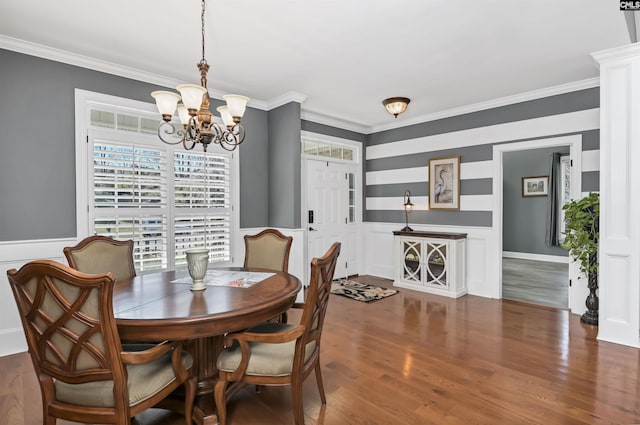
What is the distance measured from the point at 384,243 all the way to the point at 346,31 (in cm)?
392

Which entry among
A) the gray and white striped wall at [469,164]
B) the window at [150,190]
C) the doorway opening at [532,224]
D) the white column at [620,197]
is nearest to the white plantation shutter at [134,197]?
the window at [150,190]

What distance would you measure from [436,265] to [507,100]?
2463 mm

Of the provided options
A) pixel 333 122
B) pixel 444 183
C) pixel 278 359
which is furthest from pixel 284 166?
pixel 278 359

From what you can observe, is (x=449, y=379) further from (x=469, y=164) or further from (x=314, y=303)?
(x=469, y=164)

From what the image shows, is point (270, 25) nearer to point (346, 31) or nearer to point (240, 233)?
point (346, 31)

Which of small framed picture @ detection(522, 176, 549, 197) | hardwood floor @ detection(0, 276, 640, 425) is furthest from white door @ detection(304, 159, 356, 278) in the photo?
small framed picture @ detection(522, 176, 549, 197)

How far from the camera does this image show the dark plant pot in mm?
3543

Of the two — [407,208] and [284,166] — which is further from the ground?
[284,166]

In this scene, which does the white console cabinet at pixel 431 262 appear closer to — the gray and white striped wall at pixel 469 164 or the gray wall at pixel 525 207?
the gray and white striped wall at pixel 469 164

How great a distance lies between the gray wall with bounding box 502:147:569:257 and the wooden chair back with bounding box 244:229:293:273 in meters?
6.78

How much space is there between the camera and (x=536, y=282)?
5582mm

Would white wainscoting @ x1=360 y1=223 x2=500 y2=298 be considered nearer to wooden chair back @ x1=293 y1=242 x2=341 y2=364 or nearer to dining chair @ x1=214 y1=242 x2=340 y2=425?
wooden chair back @ x1=293 y1=242 x2=341 y2=364

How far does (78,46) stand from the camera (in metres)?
3.06

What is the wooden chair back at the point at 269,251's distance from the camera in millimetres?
3109
